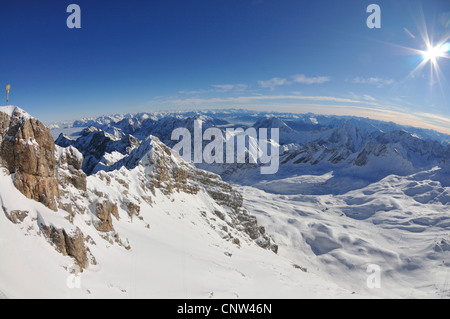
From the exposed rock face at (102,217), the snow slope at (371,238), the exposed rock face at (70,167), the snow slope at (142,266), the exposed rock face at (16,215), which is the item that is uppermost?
the exposed rock face at (70,167)

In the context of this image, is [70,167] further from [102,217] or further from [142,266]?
[142,266]

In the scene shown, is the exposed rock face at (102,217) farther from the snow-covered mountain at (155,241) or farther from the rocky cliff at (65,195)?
the snow-covered mountain at (155,241)

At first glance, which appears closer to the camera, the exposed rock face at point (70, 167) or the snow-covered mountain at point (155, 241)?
the snow-covered mountain at point (155, 241)

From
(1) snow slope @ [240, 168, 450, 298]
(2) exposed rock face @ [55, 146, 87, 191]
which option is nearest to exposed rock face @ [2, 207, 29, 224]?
(2) exposed rock face @ [55, 146, 87, 191]

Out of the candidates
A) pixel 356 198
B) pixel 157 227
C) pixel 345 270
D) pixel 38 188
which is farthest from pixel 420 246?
pixel 38 188

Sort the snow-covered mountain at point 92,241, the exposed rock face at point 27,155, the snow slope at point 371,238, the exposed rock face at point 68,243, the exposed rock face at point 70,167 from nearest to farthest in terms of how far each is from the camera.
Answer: the snow-covered mountain at point 92,241
the exposed rock face at point 68,243
the exposed rock face at point 27,155
the exposed rock face at point 70,167
the snow slope at point 371,238

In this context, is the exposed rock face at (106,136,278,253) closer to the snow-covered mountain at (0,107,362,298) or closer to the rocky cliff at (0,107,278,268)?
the rocky cliff at (0,107,278,268)

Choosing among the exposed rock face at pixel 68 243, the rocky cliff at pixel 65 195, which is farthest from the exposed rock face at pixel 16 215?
the exposed rock face at pixel 68 243

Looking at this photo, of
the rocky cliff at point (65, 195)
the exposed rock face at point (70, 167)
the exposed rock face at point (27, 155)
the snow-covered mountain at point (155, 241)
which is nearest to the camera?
the snow-covered mountain at point (155, 241)

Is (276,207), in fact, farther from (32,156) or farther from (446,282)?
(32,156)
